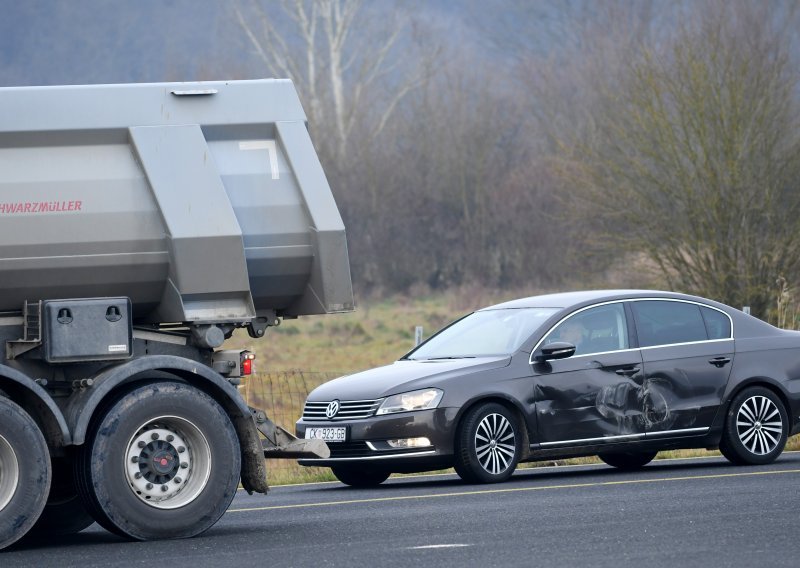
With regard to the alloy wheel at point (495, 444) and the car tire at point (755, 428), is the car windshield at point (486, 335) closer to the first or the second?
the alloy wheel at point (495, 444)

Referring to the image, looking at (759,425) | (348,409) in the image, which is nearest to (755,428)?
(759,425)

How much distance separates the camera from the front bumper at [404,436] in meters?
13.1

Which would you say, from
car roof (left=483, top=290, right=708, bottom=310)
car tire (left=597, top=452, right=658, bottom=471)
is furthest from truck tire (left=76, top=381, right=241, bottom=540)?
car tire (left=597, top=452, right=658, bottom=471)

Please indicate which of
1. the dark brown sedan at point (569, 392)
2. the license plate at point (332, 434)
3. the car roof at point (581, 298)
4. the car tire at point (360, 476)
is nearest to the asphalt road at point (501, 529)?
the car tire at point (360, 476)

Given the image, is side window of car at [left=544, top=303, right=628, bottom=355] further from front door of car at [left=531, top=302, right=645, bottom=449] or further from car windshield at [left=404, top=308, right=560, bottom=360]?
car windshield at [left=404, top=308, right=560, bottom=360]

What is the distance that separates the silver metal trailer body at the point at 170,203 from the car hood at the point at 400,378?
103 inches

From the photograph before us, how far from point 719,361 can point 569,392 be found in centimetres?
162

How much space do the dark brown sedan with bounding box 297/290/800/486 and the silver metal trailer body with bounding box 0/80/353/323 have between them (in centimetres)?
265

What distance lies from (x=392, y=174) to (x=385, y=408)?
50.2 metres

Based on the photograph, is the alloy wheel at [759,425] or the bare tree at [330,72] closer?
the alloy wheel at [759,425]

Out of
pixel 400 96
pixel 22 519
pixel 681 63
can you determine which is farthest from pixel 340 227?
pixel 400 96

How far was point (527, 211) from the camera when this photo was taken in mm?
58531

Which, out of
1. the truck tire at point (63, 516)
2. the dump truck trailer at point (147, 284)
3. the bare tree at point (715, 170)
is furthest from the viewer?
the bare tree at point (715, 170)

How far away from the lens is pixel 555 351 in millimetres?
13617
